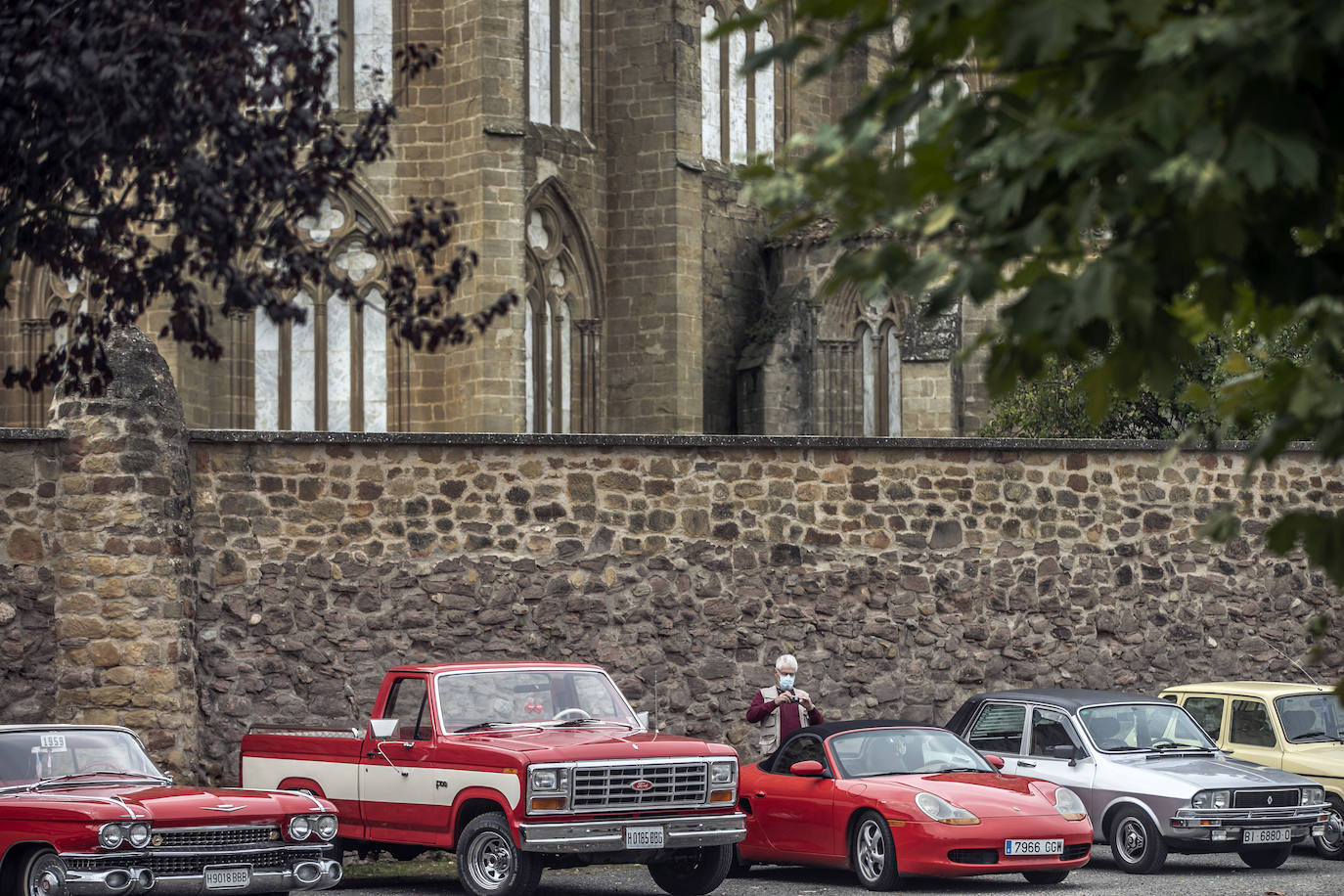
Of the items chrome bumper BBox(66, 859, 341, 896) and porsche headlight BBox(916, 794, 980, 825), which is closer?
chrome bumper BBox(66, 859, 341, 896)

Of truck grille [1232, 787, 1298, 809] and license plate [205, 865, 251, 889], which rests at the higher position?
license plate [205, 865, 251, 889]

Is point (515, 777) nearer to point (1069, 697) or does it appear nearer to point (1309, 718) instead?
point (1069, 697)

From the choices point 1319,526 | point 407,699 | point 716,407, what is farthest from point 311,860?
point 716,407

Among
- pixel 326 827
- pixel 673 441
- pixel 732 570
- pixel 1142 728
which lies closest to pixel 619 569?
pixel 732 570

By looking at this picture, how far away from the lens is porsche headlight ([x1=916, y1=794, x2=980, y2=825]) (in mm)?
12195

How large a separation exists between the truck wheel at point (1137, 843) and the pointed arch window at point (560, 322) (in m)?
16.5

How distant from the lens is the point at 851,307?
108 ft

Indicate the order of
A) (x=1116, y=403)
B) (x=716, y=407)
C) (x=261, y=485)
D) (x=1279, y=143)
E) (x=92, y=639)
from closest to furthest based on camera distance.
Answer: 1. (x=1279, y=143)
2. (x=92, y=639)
3. (x=261, y=485)
4. (x=1116, y=403)
5. (x=716, y=407)

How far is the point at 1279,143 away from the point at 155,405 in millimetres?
12808

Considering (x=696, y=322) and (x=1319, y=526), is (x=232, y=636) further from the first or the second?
(x=696, y=322)

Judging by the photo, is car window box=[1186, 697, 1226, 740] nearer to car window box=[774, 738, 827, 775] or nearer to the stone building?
car window box=[774, 738, 827, 775]

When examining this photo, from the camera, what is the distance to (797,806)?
1302 centimetres

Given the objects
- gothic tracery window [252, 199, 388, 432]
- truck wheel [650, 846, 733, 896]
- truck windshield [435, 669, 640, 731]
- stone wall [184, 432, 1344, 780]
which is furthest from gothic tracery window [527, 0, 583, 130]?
truck wheel [650, 846, 733, 896]

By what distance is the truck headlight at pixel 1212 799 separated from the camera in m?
13.4
